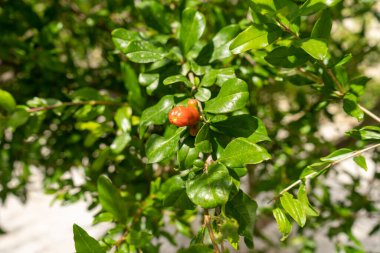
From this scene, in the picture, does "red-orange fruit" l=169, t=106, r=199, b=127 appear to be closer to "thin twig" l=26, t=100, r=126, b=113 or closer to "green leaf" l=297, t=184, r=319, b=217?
"green leaf" l=297, t=184, r=319, b=217

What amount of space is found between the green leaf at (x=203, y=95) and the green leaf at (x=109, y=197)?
26 cm

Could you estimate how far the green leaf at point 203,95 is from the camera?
2.24ft

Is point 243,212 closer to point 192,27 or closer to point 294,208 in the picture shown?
point 294,208

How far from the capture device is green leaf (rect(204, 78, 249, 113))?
0.63m

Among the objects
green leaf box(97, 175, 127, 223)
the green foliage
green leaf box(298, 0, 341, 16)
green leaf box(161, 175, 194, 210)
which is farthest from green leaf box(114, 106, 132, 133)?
green leaf box(298, 0, 341, 16)

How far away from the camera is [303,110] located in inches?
51.8

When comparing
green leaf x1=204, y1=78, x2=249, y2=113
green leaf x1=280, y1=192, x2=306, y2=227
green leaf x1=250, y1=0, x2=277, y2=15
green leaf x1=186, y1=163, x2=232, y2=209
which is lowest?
green leaf x1=280, y1=192, x2=306, y2=227

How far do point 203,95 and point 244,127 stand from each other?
0.11 meters

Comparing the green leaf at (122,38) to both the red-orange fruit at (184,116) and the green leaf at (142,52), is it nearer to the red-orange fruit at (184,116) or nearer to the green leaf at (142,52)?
the green leaf at (142,52)

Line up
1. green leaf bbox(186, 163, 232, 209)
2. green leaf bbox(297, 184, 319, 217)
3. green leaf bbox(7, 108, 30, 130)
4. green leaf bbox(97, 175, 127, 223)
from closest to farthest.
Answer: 1. green leaf bbox(186, 163, 232, 209)
2. green leaf bbox(297, 184, 319, 217)
3. green leaf bbox(97, 175, 127, 223)
4. green leaf bbox(7, 108, 30, 130)

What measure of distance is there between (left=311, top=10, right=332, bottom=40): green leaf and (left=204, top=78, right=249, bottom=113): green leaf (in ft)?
0.52

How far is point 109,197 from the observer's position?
780 millimetres

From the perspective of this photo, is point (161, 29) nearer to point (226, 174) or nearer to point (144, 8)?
point (144, 8)

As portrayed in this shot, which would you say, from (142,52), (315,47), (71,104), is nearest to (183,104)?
(142,52)
